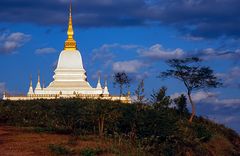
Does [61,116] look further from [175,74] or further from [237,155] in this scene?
[175,74]

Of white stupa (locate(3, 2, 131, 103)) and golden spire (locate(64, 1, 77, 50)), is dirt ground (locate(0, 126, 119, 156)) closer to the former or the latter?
white stupa (locate(3, 2, 131, 103))

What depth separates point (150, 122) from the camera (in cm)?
2066

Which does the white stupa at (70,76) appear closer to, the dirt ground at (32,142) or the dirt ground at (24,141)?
the dirt ground at (24,141)

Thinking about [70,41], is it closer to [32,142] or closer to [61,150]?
→ [32,142]

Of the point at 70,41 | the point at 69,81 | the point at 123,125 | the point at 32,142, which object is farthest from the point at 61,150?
the point at 70,41

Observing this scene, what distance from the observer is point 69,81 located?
63.0m

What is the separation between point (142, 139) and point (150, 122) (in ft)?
3.70

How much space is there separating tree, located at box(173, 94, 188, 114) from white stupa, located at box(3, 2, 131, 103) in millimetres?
12099

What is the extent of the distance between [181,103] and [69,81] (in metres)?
21.1

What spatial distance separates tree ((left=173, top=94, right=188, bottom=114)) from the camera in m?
44.3

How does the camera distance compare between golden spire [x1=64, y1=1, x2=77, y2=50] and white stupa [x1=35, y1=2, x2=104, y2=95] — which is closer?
white stupa [x1=35, y1=2, x2=104, y2=95]

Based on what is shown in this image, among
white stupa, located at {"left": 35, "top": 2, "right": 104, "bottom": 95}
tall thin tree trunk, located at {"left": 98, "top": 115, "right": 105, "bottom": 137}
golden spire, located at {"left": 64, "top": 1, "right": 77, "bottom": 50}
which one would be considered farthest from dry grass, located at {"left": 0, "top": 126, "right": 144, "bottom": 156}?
golden spire, located at {"left": 64, "top": 1, "right": 77, "bottom": 50}

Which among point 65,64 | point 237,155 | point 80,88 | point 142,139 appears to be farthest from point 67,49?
point 142,139

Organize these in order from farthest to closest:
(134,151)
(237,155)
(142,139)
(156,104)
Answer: (237,155)
(156,104)
(142,139)
(134,151)
